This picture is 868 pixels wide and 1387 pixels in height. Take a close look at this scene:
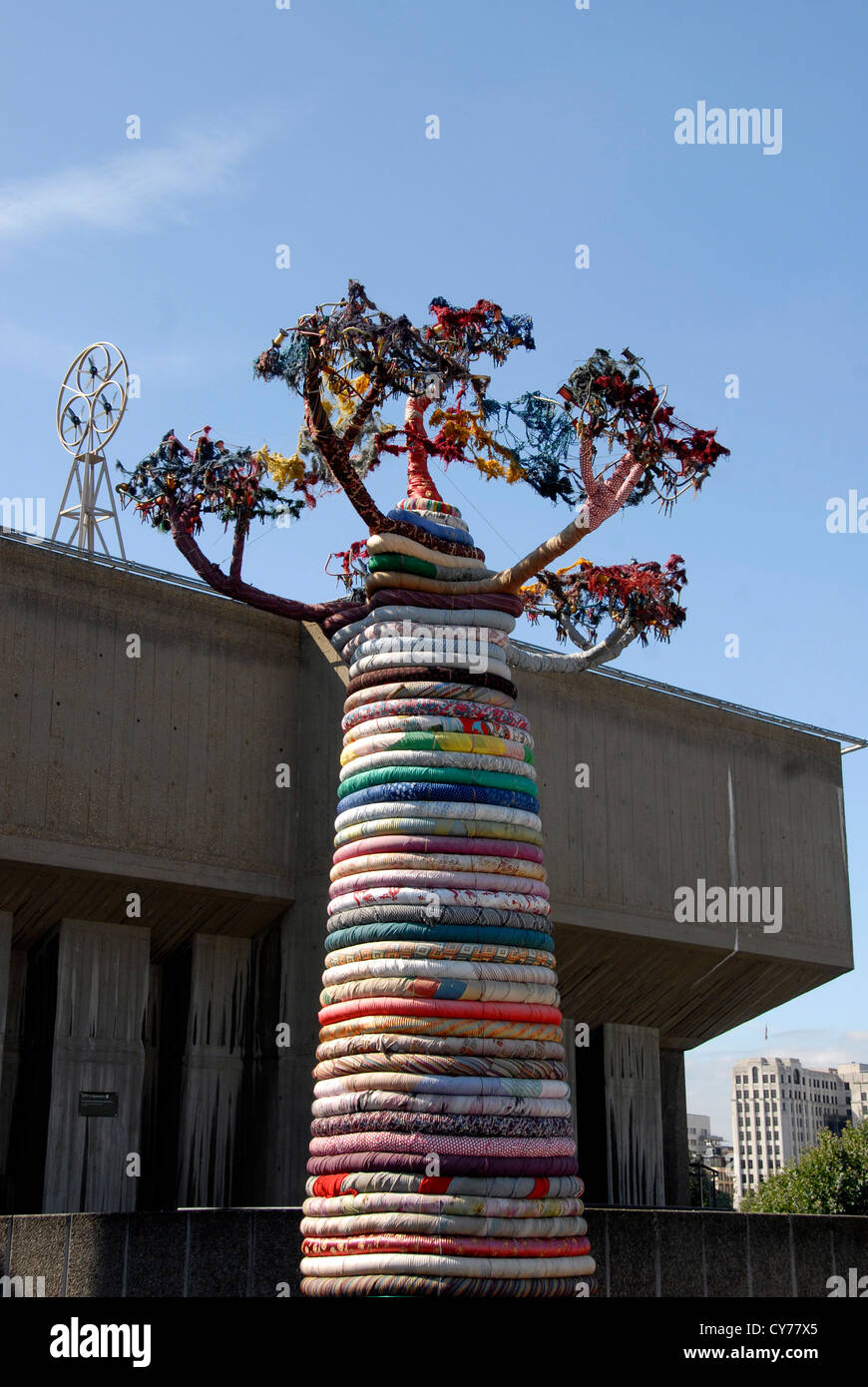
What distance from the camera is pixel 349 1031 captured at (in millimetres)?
15234

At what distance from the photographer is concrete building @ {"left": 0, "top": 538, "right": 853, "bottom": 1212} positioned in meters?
31.7

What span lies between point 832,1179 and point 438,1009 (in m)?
61.5

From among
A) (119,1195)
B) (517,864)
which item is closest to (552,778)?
(119,1195)

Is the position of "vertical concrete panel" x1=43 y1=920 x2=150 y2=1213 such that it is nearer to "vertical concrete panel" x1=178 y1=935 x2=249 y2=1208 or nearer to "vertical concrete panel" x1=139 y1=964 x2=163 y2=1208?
"vertical concrete panel" x1=139 y1=964 x2=163 y2=1208

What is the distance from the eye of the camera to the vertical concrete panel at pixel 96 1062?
31.8m

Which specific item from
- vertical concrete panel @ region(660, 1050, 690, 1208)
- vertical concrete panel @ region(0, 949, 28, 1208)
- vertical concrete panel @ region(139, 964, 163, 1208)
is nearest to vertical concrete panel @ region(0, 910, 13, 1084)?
vertical concrete panel @ region(0, 949, 28, 1208)

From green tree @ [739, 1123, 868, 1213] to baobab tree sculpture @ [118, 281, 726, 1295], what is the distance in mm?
58280

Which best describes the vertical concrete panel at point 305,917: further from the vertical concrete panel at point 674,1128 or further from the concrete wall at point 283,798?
the vertical concrete panel at point 674,1128

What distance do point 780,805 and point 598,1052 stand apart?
833 cm

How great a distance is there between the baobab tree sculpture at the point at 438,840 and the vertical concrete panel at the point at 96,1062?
16.2 metres

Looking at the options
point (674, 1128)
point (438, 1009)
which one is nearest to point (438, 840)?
point (438, 1009)

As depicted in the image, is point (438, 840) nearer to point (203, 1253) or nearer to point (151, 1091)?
point (203, 1253)

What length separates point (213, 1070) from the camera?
34312mm
